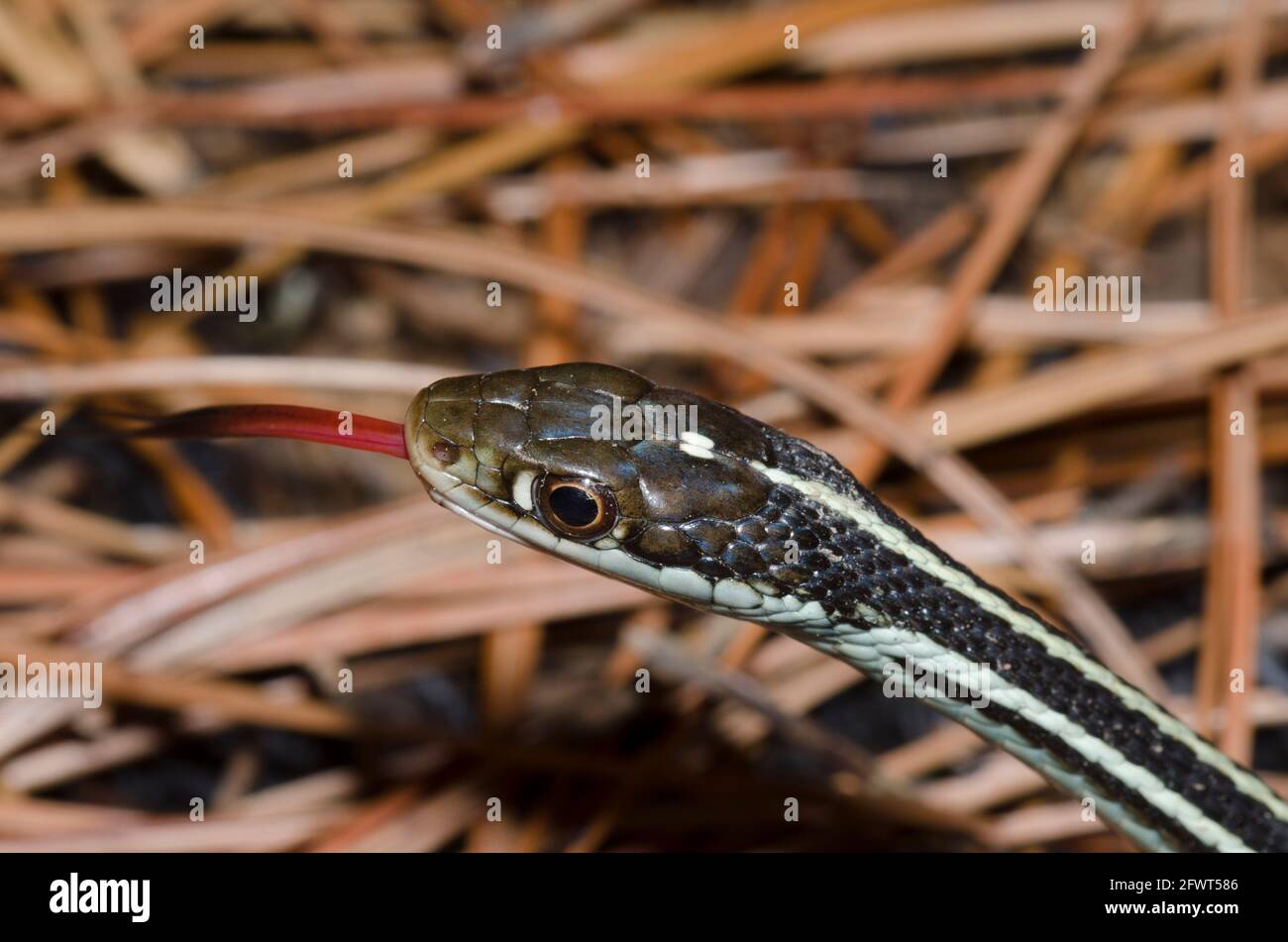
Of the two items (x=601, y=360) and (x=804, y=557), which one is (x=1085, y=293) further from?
(x=804, y=557)

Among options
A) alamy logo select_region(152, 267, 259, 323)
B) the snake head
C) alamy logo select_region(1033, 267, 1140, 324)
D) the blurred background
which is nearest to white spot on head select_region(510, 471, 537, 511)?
the snake head

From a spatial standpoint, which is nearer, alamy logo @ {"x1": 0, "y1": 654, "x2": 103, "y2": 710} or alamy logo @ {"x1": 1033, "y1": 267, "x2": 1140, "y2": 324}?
alamy logo @ {"x1": 0, "y1": 654, "x2": 103, "y2": 710}

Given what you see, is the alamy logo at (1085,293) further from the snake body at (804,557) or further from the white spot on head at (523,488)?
the white spot on head at (523,488)

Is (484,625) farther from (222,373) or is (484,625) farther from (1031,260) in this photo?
(1031,260)

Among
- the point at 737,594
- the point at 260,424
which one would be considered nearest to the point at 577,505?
the point at 737,594

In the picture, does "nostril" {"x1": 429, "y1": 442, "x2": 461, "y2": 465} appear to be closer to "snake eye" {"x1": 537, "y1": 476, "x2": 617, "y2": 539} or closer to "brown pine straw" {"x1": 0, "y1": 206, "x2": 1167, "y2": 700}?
"snake eye" {"x1": 537, "y1": 476, "x2": 617, "y2": 539}
